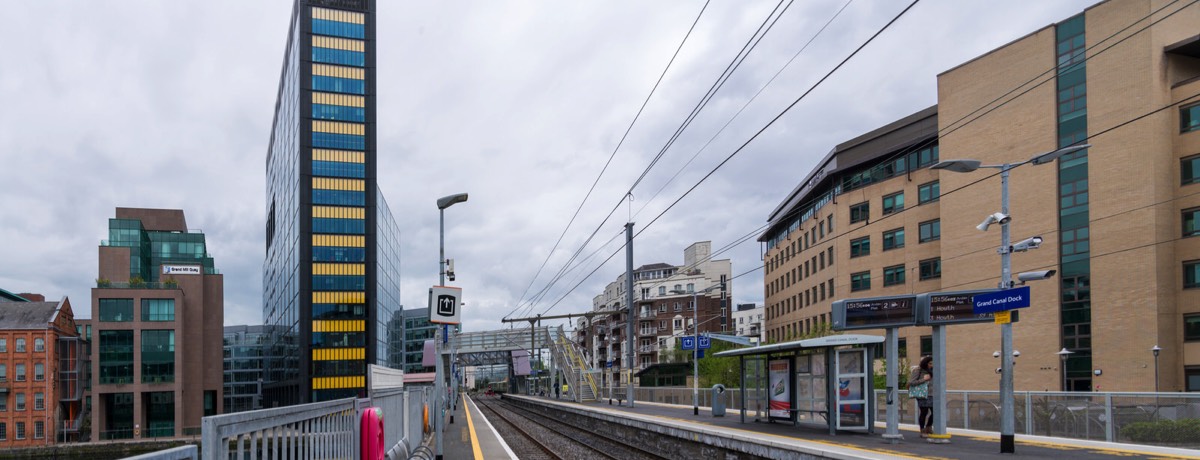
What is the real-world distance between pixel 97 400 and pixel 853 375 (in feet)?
252

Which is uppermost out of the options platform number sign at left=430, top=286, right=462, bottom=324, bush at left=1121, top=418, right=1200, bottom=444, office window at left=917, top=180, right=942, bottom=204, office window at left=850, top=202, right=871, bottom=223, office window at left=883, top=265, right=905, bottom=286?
office window at left=917, top=180, right=942, bottom=204

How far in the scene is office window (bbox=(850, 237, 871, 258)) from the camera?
6150 centimetres

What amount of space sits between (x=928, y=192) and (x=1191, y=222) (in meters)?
17.6

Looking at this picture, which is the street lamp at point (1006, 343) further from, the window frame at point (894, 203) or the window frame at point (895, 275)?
the window frame at point (894, 203)

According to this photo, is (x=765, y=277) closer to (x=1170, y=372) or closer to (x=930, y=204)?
(x=930, y=204)

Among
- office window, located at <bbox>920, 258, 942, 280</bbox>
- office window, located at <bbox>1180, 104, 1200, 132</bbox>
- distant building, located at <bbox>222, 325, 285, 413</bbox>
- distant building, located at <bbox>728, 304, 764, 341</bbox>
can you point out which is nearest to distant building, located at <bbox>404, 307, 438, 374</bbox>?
distant building, located at <bbox>222, 325, 285, 413</bbox>

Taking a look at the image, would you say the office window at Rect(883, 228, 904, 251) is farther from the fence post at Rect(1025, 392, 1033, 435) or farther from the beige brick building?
the fence post at Rect(1025, 392, 1033, 435)

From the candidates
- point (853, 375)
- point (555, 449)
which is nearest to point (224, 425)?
point (853, 375)

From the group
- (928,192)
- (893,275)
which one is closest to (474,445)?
(928,192)

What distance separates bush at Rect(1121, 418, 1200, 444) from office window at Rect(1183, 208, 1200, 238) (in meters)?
25.4

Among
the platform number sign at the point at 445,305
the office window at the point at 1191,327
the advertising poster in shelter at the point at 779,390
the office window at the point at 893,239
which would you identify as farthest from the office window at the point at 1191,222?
the platform number sign at the point at 445,305

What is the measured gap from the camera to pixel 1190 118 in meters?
39.9

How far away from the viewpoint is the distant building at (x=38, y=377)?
73.3 metres

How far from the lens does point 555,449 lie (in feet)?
91.7
